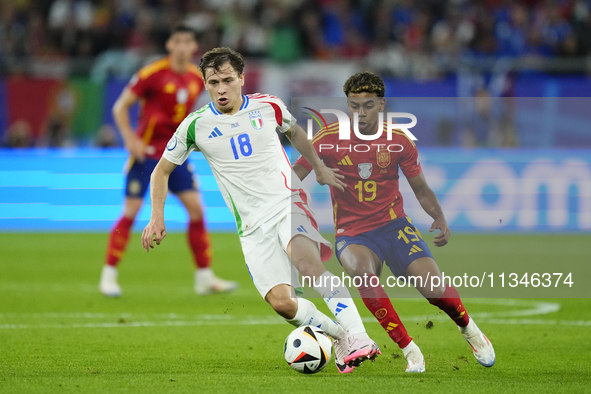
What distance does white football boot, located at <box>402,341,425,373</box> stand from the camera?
4957mm

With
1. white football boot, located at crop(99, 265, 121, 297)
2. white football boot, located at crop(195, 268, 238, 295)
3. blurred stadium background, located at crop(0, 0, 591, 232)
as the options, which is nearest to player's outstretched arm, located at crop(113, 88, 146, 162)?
white football boot, located at crop(99, 265, 121, 297)

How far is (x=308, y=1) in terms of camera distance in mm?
16609

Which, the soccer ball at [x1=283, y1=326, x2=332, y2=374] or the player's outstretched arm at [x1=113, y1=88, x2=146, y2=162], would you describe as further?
the player's outstretched arm at [x1=113, y1=88, x2=146, y2=162]

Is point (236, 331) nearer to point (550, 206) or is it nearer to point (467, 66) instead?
point (550, 206)

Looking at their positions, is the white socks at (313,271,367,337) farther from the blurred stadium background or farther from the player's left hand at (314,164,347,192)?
the blurred stadium background

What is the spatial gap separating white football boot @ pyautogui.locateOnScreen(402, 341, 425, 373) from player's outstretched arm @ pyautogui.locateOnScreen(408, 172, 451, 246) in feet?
2.35

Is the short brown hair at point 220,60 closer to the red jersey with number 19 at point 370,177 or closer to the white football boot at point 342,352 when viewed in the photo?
the red jersey with number 19 at point 370,177

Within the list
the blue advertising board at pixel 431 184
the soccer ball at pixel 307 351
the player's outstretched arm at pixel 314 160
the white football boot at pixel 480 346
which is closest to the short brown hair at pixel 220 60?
the player's outstretched arm at pixel 314 160

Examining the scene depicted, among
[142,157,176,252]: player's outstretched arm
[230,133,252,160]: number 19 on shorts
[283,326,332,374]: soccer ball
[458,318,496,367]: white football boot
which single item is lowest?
[458,318,496,367]: white football boot

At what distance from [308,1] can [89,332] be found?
11.4 meters

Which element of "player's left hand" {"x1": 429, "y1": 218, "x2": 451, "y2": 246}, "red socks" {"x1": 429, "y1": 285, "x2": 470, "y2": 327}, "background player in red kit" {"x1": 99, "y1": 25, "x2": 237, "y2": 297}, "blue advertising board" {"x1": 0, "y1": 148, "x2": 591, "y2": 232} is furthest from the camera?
"blue advertising board" {"x1": 0, "y1": 148, "x2": 591, "y2": 232}

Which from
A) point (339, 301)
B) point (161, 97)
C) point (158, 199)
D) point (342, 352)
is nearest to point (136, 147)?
point (161, 97)

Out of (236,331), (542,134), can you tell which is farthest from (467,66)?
(236,331)

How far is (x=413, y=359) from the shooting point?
4.98 m
